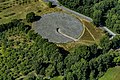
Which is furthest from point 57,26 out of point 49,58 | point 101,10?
point 49,58

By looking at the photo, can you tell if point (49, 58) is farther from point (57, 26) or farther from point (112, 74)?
point (57, 26)

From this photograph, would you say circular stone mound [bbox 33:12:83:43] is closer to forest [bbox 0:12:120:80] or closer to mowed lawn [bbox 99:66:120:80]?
forest [bbox 0:12:120:80]

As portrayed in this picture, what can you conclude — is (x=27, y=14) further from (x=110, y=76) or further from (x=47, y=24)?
(x=110, y=76)

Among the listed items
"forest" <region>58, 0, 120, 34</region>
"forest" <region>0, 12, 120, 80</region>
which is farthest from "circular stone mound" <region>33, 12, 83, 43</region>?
"forest" <region>58, 0, 120, 34</region>

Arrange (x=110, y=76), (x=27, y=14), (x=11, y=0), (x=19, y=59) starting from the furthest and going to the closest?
(x=11, y=0) → (x=27, y=14) → (x=19, y=59) → (x=110, y=76)

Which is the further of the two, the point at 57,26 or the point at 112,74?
the point at 57,26

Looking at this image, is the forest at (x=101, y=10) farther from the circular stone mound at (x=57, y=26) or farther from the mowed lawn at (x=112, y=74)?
the mowed lawn at (x=112, y=74)

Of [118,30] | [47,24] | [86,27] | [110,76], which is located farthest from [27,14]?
[110,76]
